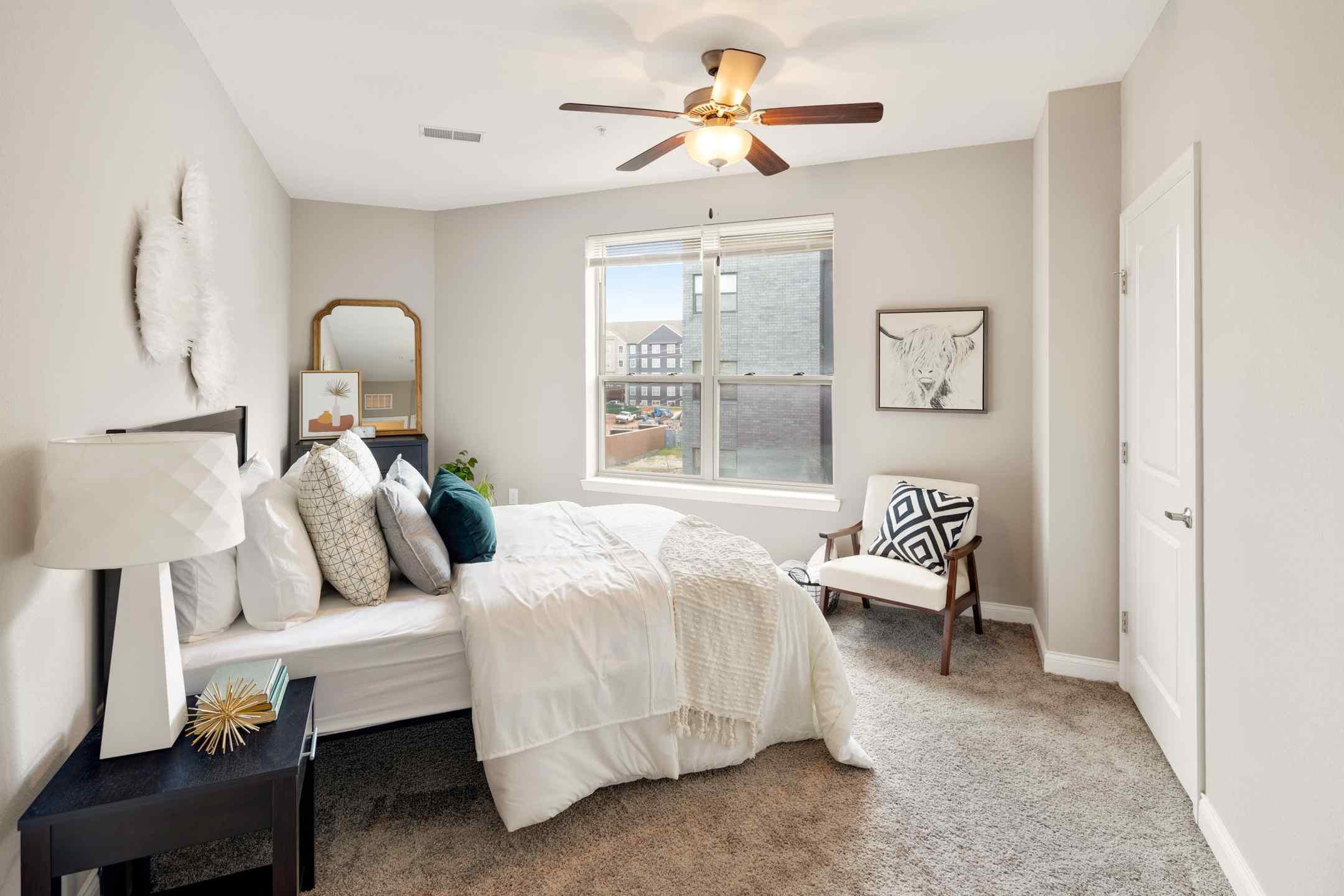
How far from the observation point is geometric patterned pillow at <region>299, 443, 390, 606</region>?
2.24 m

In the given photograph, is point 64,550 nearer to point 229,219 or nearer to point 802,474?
point 229,219

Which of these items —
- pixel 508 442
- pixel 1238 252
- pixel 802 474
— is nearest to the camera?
pixel 1238 252

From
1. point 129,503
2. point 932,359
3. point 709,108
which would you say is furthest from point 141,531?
point 932,359

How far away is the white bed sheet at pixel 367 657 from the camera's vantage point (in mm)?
1978

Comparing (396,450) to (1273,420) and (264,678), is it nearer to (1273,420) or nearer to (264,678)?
(264,678)

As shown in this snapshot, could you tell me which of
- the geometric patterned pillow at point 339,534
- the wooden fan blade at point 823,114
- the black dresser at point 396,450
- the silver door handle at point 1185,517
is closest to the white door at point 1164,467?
the silver door handle at point 1185,517

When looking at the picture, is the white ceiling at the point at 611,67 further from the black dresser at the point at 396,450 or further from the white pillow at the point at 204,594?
the white pillow at the point at 204,594

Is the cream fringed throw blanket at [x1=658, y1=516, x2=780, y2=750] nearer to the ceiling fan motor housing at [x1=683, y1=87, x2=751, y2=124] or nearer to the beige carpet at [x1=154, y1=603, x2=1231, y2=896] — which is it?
the beige carpet at [x1=154, y1=603, x2=1231, y2=896]

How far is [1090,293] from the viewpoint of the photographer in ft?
10.0

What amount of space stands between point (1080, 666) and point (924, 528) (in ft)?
2.96

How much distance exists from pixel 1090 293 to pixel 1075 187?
0.49m

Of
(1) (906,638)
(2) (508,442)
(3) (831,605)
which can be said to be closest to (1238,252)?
(1) (906,638)

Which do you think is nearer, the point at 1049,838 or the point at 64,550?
the point at 64,550

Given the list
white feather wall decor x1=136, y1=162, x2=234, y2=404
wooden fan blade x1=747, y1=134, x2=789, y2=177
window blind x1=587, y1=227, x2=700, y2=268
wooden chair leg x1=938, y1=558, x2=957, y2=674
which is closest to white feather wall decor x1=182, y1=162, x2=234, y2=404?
white feather wall decor x1=136, y1=162, x2=234, y2=404
